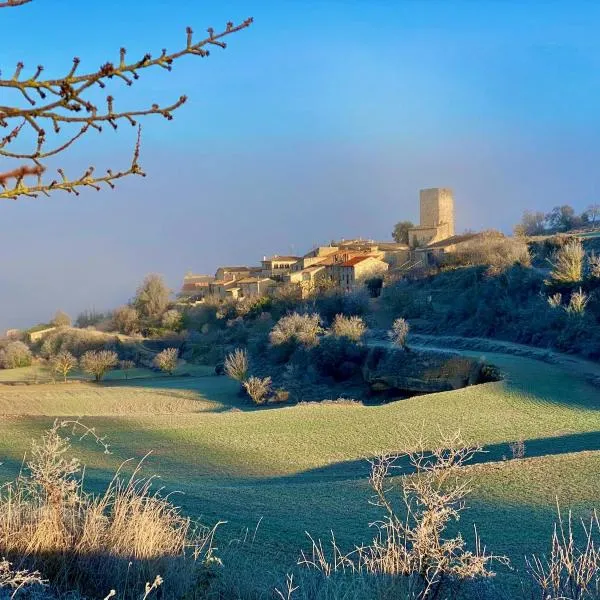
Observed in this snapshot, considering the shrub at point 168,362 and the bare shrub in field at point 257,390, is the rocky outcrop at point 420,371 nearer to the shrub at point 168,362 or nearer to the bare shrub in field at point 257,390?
the bare shrub in field at point 257,390

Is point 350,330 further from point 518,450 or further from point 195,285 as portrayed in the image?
point 195,285

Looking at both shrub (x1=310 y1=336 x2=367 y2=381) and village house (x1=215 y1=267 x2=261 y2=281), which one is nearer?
shrub (x1=310 y1=336 x2=367 y2=381)

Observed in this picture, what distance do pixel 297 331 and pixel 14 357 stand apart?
70.5 feet

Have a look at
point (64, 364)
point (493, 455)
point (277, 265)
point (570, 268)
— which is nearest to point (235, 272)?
point (277, 265)

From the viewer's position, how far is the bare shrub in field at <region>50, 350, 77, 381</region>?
42938 mm

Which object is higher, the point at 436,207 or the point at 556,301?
the point at 436,207

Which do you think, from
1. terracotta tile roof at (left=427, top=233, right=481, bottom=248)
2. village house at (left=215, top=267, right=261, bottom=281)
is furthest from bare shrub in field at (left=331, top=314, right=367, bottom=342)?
village house at (left=215, top=267, right=261, bottom=281)

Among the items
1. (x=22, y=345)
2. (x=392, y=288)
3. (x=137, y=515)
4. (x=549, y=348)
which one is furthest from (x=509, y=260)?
(x=137, y=515)

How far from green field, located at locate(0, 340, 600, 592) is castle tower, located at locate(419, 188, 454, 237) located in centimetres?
4687

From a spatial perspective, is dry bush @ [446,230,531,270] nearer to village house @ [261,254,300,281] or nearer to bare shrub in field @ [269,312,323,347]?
bare shrub in field @ [269,312,323,347]

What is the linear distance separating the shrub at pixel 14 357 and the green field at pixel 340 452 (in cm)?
2121

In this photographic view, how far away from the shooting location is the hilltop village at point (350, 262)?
5481cm

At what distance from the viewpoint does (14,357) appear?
49.8 m

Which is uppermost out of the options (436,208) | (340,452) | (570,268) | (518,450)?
(436,208)
